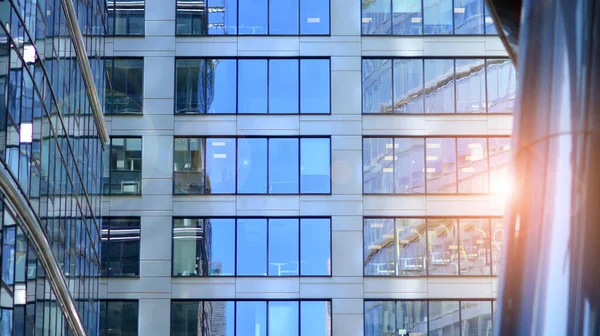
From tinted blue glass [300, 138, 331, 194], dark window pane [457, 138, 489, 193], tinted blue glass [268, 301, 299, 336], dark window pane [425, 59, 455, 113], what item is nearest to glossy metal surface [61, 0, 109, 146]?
tinted blue glass [300, 138, 331, 194]

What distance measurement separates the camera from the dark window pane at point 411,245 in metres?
46.0

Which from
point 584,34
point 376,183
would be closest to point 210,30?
point 376,183

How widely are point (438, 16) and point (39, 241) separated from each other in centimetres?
2825

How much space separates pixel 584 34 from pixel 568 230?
54.4 inches

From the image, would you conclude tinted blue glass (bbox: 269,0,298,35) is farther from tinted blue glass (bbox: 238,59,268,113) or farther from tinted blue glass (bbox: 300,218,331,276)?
tinted blue glass (bbox: 300,218,331,276)

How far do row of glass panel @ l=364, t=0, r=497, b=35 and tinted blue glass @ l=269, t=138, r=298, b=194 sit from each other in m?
6.02

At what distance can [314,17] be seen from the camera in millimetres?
48156

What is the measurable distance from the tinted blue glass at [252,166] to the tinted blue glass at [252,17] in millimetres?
4808

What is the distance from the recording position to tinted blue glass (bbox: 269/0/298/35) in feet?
157

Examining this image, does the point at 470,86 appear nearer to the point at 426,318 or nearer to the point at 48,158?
the point at 426,318

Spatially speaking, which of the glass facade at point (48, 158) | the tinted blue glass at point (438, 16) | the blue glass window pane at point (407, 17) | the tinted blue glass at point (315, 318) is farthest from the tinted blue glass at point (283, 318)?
the tinted blue glass at point (438, 16)

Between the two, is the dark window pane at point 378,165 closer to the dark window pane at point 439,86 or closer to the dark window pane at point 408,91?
the dark window pane at point 408,91

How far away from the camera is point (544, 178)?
7.52m

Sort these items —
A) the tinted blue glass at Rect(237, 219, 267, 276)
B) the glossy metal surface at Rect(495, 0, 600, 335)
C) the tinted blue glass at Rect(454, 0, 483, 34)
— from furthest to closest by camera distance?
1. the tinted blue glass at Rect(454, 0, 483, 34)
2. the tinted blue glass at Rect(237, 219, 267, 276)
3. the glossy metal surface at Rect(495, 0, 600, 335)
